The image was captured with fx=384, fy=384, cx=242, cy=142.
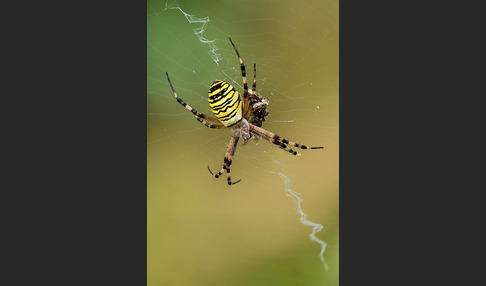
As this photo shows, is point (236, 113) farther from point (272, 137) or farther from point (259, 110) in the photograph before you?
point (272, 137)

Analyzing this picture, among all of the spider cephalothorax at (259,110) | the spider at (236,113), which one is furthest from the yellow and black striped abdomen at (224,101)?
the spider cephalothorax at (259,110)

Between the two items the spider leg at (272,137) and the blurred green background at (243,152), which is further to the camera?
the blurred green background at (243,152)

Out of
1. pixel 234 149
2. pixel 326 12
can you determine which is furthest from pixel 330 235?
pixel 326 12

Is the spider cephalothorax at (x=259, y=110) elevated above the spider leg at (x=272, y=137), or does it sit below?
above

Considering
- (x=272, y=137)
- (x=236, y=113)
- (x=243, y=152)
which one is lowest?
(x=243, y=152)

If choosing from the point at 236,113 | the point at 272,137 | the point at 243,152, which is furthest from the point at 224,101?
the point at 243,152

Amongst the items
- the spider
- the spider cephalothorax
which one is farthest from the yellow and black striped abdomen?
the spider cephalothorax

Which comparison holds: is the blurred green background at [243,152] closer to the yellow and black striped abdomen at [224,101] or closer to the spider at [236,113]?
the spider at [236,113]

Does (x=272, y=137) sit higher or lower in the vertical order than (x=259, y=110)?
lower
